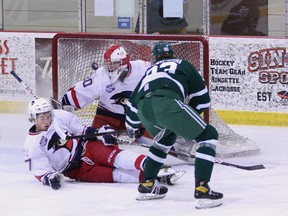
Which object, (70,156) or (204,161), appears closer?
(204,161)

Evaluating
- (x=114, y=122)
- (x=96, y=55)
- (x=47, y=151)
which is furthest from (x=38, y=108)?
(x=96, y=55)

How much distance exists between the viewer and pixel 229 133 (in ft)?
21.3

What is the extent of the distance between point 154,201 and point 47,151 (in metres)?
0.77

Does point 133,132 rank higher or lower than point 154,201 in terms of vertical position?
higher

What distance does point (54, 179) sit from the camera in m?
4.95

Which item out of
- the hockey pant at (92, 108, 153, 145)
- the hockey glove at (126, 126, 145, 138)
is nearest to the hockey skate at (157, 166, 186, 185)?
the hockey glove at (126, 126, 145, 138)

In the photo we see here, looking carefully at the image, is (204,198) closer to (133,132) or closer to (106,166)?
(133,132)

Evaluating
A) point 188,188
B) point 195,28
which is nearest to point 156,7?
point 195,28

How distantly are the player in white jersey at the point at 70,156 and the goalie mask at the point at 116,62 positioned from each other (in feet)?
2.09

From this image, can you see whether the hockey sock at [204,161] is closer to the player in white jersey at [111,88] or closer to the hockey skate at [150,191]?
the hockey skate at [150,191]

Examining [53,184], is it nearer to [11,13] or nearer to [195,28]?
[195,28]

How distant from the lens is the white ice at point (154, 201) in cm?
438

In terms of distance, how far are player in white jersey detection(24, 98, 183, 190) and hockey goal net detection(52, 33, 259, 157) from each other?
119cm

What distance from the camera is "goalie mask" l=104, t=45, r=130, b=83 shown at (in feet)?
19.0
